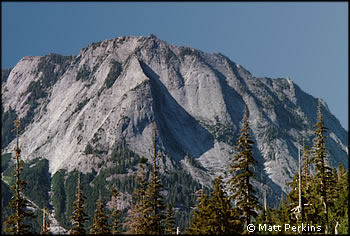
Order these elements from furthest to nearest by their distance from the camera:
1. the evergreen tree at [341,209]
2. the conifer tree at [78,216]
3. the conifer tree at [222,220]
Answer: the conifer tree at [78,216], the evergreen tree at [341,209], the conifer tree at [222,220]

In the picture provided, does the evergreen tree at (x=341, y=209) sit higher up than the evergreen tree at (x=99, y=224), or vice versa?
the evergreen tree at (x=341, y=209)

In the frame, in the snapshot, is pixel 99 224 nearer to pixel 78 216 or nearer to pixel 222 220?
pixel 78 216

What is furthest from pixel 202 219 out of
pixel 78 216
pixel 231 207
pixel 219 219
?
pixel 78 216

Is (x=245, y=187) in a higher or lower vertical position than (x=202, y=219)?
higher

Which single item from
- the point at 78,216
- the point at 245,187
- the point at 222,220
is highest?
the point at 245,187

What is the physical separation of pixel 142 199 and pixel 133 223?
3.73 m

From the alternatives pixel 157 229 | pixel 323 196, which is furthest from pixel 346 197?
pixel 157 229

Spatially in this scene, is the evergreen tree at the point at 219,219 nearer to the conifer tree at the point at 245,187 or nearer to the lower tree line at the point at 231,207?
the lower tree line at the point at 231,207

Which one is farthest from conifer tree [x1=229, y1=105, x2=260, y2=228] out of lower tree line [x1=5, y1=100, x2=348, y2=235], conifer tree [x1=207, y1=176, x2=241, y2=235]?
conifer tree [x1=207, y1=176, x2=241, y2=235]

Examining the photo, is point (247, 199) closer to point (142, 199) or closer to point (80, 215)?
point (142, 199)

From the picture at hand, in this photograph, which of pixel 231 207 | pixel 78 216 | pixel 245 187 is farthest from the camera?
pixel 78 216

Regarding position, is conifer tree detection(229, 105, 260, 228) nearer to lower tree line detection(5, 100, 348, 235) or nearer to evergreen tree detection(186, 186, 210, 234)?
lower tree line detection(5, 100, 348, 235)

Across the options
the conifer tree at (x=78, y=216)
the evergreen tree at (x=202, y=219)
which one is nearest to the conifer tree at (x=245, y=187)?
the evergreen tree at (x=202, y=219)

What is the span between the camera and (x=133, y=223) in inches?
2032
